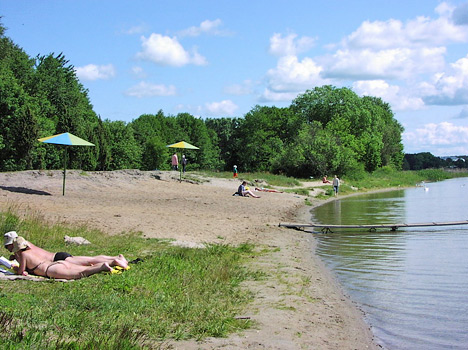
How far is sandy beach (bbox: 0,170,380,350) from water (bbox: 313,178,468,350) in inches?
18.0

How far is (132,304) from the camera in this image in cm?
698

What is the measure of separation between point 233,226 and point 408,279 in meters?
7.73

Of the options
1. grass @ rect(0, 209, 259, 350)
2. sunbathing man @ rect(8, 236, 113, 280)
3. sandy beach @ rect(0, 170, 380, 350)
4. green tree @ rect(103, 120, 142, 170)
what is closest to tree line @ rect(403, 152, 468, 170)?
green tree @ rect(103, 120, 142, 170)

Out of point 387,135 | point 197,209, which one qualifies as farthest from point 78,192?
point 387,135

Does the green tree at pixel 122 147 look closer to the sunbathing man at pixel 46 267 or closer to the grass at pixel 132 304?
the grass at pixel 132 304

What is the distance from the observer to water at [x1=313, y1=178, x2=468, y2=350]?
7748 mm

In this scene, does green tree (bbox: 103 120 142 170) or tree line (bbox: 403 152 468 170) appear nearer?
green tree (bbox: 103 120 142 170)

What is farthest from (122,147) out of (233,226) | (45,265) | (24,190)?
(45,265)

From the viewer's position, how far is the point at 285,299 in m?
8.80

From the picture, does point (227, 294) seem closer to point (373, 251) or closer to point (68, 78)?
point (373, 251)

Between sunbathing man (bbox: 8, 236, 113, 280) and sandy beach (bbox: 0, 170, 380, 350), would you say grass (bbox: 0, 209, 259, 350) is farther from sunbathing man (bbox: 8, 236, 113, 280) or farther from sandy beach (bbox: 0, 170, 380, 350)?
sandy beach (bbox: 0, 170, 380, 350)

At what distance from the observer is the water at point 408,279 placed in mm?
7748

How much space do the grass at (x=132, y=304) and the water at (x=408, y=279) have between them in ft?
7.69

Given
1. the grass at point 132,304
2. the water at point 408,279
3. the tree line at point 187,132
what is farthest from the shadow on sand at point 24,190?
the tree line at point 187,132
